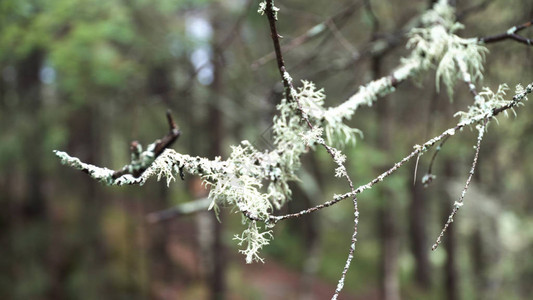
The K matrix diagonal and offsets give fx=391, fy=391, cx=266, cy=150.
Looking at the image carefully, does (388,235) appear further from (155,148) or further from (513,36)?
(155,148)

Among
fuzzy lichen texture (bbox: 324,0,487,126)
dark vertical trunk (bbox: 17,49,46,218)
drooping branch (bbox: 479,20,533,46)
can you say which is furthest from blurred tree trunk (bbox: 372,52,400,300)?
dark vertical trunk (bbox: 17,49,46,218)

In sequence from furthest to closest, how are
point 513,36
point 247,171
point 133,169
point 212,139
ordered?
point 212,139 < point 513,36 < point 247,171 < point 133,169

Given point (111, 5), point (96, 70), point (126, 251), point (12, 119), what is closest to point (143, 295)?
point (126, 251)

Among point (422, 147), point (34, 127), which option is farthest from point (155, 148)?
point (34, 127)

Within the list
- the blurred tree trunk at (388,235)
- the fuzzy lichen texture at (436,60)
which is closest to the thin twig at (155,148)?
the fuzzy lichen texture at (436,60)

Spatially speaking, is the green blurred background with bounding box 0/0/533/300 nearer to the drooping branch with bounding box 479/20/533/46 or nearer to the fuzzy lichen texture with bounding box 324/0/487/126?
the fuzzy lichen texture with bounding box 324/0/487/126

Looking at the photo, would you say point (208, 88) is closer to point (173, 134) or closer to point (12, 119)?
point (12, 119)
